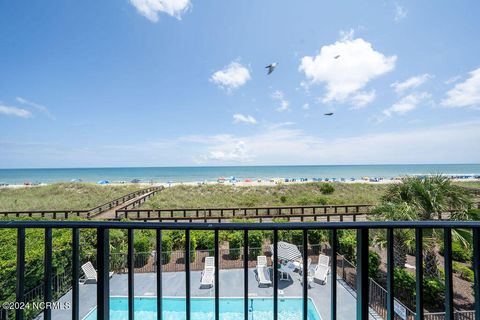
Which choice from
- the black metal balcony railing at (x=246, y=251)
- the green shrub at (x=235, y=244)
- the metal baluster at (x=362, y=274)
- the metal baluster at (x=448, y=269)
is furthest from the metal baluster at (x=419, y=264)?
the green shrub at (x=235, y=244)

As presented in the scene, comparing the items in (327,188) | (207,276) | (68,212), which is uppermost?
(68,212)

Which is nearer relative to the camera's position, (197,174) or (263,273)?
(263,273)

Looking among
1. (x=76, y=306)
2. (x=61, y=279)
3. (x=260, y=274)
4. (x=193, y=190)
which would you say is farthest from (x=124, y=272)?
(x=193, y=190)

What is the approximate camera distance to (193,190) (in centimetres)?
1877

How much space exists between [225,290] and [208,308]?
563 millimetres

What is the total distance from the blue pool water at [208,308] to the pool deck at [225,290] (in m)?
0.13

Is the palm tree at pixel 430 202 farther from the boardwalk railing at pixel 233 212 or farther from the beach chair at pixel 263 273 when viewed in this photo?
the beach chair at pixel 263 273

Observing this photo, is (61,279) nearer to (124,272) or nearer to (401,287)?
(124,272)

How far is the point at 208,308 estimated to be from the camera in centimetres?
545

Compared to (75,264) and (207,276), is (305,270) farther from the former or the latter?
(207,276)

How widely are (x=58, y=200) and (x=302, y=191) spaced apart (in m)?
18.8

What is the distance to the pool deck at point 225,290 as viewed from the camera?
16.7ft

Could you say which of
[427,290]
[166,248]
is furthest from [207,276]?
[427,290]

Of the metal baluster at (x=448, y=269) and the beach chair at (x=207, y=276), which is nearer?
the metal baluster at (x=448, y=269)
